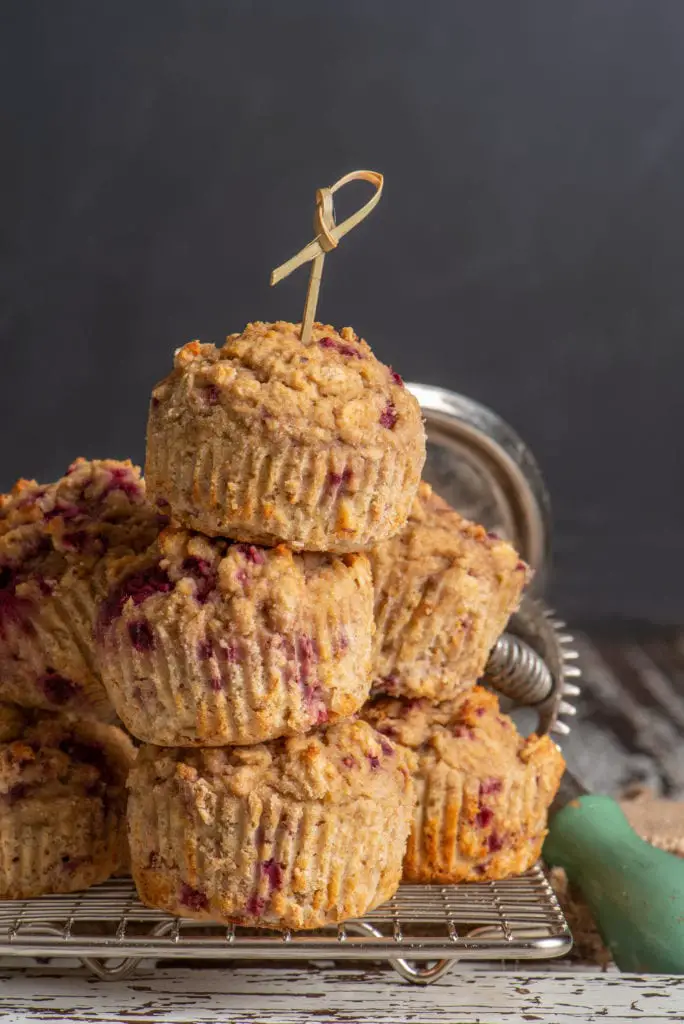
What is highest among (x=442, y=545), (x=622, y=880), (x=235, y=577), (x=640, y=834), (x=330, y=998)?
(x=442, y=545)

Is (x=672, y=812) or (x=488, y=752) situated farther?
(x=672, y=812)

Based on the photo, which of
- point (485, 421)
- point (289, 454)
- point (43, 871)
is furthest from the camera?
point (485, 421)

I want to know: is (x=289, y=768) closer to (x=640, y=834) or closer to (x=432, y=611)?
(x=432, y=611)

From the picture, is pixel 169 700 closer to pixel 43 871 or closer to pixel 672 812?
pixel 43 871

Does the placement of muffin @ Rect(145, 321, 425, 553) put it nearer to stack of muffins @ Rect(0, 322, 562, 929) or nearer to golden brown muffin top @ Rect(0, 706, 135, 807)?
stack of muffins @ Rect(0, 322, 562, 929)

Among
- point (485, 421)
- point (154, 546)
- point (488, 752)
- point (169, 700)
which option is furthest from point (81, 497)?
point (485, 421)

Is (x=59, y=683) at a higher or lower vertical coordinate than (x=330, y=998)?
higher

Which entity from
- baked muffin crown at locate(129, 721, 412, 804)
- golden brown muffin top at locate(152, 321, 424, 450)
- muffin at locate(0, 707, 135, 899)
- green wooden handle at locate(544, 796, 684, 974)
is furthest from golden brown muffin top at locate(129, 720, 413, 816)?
green wooden handle at locate(544, 796, 684, 974)

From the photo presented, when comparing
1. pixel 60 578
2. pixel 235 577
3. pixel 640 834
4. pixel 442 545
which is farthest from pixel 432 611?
pixel 640 834
